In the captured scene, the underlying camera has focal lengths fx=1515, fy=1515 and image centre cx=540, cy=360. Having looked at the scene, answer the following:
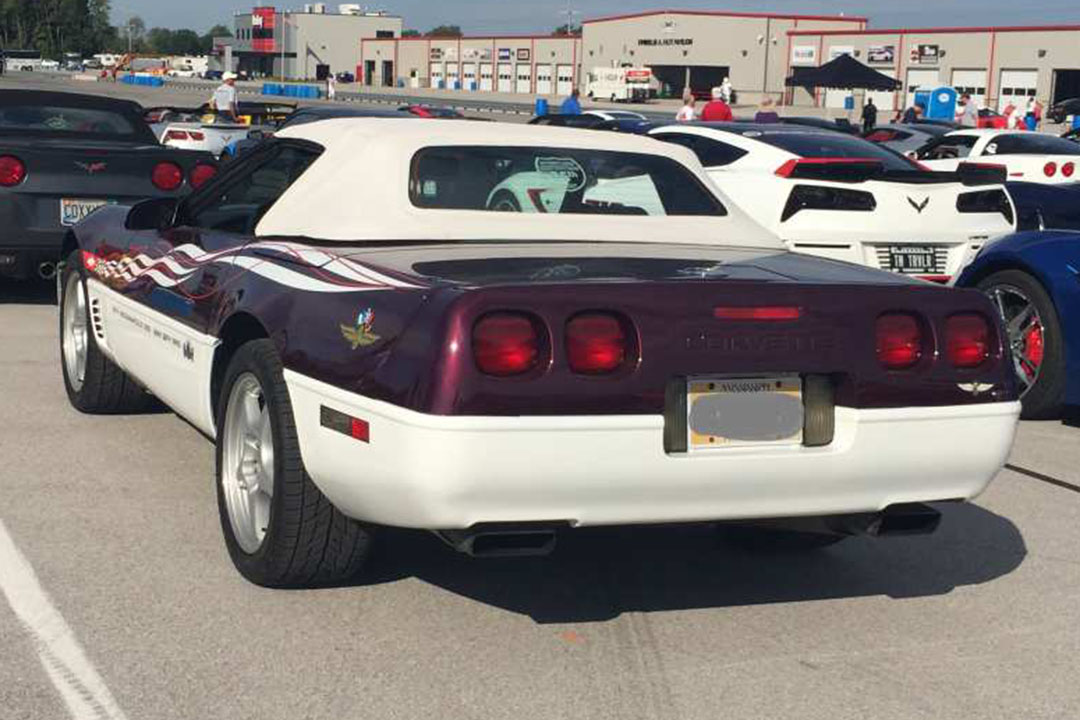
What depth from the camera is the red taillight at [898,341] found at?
4082mm

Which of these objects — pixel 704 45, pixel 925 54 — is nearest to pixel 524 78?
pixel 704 45

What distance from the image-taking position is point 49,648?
3979 millimetres

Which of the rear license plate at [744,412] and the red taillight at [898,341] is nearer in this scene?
the rear license plate at [744,412]

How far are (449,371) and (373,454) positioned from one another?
13.3 inches

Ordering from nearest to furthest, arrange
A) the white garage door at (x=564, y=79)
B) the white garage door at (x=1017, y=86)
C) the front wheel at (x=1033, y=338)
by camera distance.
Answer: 1. the front wheel at (x=1033, y=338)
2. the white garage door at (x=1017, y=86)
3. the white garage door at (x=564, y=79)

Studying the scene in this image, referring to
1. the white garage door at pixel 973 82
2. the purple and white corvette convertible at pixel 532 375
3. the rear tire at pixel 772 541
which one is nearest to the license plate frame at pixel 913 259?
the purple and white corvette convertible at pixel 532 375

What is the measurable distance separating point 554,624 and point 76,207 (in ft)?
20.7

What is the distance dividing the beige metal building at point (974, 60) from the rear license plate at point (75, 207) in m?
63.9

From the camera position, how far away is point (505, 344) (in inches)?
147

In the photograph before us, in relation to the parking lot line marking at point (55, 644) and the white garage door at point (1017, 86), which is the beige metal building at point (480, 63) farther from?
the parking lot line marking at point (55, 644)

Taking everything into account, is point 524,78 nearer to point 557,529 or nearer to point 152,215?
point 152,215

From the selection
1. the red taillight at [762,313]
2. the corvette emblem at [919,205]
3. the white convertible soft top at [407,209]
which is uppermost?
the white convertible soft top at [407,209]

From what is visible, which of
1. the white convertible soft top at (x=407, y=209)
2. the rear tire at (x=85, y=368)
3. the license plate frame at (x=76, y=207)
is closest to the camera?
the white convertible soft top at (x=407, y=209)

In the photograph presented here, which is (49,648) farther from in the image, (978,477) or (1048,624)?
(1048,624)
